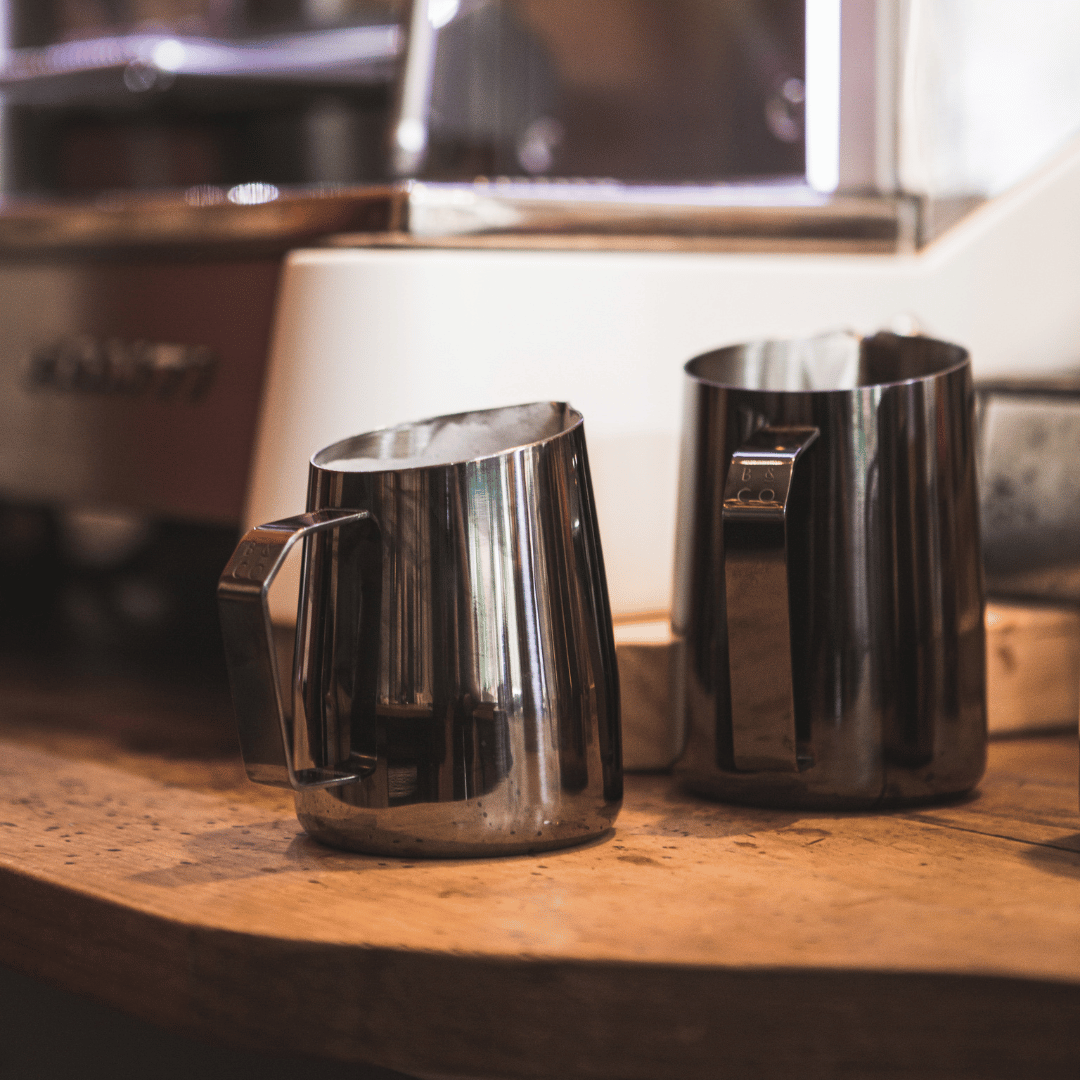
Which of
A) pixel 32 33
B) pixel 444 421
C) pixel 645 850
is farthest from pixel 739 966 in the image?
pixel 32 33

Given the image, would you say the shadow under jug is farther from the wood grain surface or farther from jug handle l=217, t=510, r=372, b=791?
jug handle l=217, t=510, r=372, b=791

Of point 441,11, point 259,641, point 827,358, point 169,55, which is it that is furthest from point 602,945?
point 169,55

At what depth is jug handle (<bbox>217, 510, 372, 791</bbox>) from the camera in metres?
0.38

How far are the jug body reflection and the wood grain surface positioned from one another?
2 centimetres

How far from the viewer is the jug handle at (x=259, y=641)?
1.24 ft

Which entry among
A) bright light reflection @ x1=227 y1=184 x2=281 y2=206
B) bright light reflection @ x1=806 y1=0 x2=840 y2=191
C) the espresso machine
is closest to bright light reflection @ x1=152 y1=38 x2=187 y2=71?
the espresso machine

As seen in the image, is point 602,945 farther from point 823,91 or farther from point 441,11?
point 441,11

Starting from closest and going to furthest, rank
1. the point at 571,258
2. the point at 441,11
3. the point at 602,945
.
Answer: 1. the point at 602,945
2. the point at 571,258
3. the point at 441,11

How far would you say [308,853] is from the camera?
431mm

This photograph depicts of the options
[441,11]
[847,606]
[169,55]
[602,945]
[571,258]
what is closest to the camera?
[602,945]

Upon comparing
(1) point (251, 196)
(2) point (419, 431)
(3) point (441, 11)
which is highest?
(3) point (441, 11)

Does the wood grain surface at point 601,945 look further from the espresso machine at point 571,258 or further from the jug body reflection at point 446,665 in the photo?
the espresso machine at point 571,258

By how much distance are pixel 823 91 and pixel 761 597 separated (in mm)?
322

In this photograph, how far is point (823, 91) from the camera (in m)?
0.65
